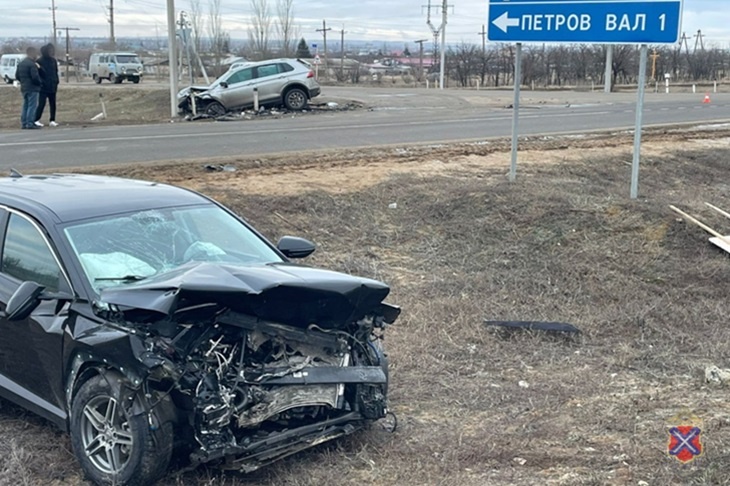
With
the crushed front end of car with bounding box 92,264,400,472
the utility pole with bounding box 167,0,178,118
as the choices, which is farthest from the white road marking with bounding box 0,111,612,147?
the crushed front end of car with bounding box 92,264,400,472

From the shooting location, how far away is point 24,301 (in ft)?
14.6

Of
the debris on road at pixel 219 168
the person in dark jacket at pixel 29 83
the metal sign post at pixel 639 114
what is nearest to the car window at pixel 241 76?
the person in dark jacket at pixel 29 83

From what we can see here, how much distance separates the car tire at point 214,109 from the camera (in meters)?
25.0

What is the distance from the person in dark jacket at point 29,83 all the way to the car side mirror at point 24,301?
53.0ft


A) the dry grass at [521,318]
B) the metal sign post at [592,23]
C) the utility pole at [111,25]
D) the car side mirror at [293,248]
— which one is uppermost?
the utility pole at [111,25]

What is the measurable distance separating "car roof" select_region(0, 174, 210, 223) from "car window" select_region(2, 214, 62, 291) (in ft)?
0.40

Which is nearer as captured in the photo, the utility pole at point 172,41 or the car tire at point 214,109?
the utility pole at point 172,41

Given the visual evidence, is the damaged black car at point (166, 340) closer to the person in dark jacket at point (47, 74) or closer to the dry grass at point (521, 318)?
the dry grass at point (521, 318)

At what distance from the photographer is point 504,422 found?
5.37m

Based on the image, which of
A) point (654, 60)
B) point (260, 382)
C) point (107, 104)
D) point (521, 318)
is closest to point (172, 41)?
point (107, 104)

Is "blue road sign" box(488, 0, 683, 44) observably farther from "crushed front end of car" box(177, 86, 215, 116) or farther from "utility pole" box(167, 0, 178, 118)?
"crushed front end of car" box(177, 86, 215, 116)

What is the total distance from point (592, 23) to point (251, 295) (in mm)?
8610

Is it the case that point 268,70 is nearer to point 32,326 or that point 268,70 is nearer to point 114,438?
point 32,326

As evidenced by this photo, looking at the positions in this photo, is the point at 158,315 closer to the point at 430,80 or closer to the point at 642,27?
the point at 642,27
